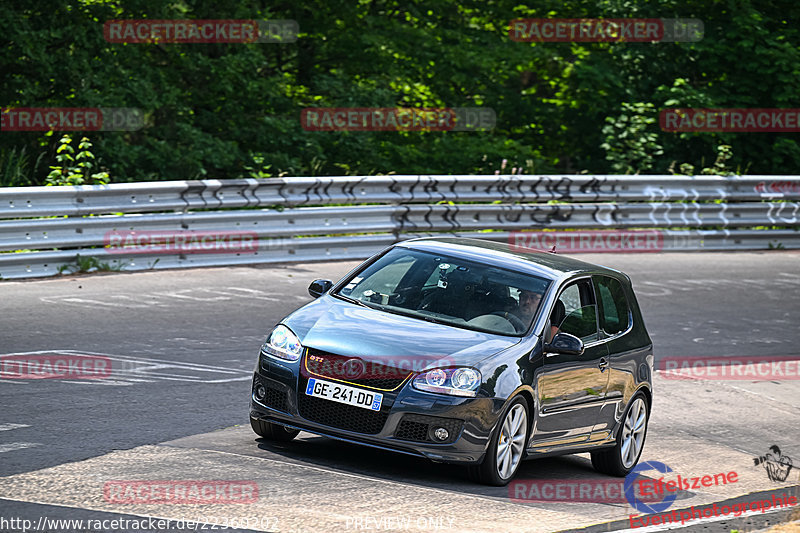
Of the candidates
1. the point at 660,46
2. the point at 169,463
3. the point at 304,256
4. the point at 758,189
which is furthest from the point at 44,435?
the point at 660,46

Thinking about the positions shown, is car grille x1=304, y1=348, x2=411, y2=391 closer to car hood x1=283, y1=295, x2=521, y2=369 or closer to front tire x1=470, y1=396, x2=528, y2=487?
car hood x1=283, y1=295, x2=521, y2=369

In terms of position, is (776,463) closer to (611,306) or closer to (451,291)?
(611,306)

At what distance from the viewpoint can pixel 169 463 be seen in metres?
7.42

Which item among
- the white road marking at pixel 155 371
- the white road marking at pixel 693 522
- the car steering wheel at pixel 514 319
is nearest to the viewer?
the white road marking at pixel 693 522

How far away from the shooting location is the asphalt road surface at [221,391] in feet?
23.8

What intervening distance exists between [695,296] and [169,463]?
11.4 metres

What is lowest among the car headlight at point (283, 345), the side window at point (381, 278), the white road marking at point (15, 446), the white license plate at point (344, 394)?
the white road marking at point (15, 446)

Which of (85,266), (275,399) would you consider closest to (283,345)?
(275,399)

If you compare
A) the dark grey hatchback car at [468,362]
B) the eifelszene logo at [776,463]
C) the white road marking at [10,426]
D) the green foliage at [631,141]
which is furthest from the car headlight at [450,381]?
the green foliage at [631,141]

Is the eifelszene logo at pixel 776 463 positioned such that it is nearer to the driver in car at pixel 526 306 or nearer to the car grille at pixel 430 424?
the driver in car at pixel 526 306

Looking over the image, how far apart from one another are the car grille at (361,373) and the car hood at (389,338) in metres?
0.04

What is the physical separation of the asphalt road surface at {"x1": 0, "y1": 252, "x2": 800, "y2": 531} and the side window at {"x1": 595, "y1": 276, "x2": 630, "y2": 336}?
3.55 feet

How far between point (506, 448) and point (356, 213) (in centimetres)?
1070

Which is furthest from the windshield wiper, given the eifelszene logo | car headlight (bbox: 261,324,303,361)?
the eifelszene logo
